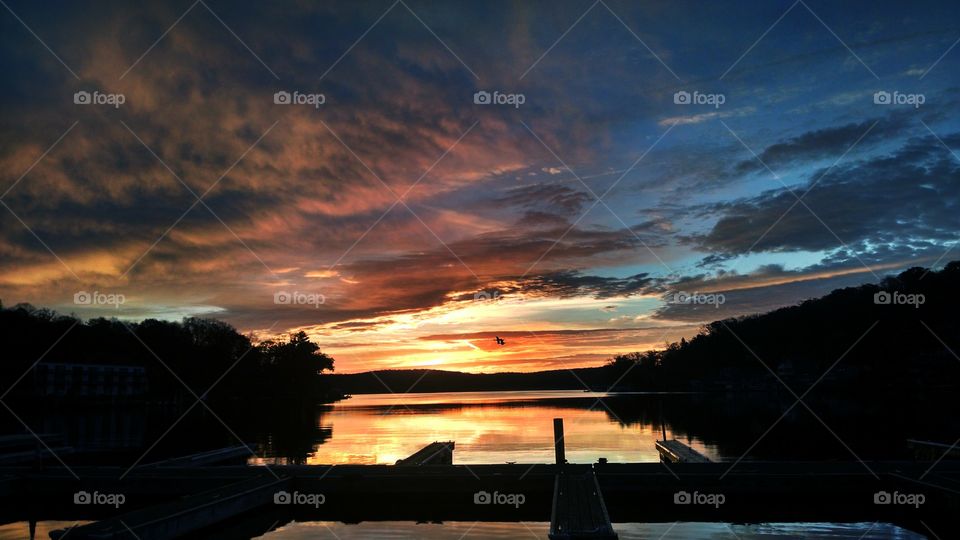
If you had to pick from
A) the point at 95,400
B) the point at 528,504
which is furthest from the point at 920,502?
the point at 95,400

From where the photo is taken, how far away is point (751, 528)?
20.9m

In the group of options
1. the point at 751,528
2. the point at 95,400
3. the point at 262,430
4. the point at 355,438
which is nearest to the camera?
the point at 751,528

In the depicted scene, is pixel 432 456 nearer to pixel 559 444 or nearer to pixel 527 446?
pixel 559 444

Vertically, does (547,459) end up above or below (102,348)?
below

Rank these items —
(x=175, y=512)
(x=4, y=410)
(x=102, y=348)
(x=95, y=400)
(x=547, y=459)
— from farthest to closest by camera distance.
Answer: (x=102, y=348)
(x=95, y=400)
(x=4, y=410)
(x=547, y=459)
(x=175, y=512)

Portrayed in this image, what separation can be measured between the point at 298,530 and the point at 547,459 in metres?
20.2

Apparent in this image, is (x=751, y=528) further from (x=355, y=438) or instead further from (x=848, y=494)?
(x=355, y=438)
